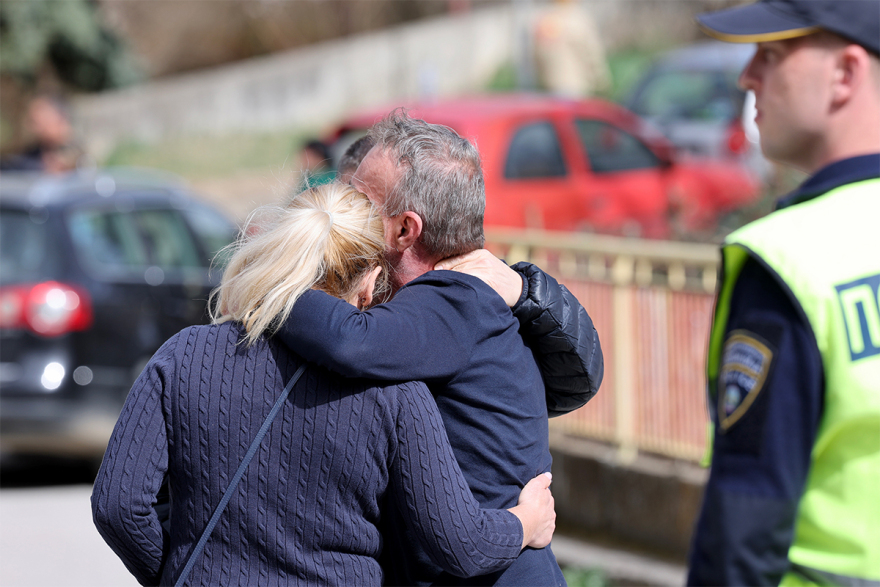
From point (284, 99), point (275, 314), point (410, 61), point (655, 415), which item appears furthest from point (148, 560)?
point (410, 61)

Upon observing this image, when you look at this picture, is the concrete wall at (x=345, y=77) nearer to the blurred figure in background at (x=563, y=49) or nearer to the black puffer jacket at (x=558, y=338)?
the blurred figure in background at (x=563, y=49)

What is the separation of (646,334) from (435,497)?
352 cm

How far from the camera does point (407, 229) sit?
5.52ft

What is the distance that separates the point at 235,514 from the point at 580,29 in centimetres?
1648

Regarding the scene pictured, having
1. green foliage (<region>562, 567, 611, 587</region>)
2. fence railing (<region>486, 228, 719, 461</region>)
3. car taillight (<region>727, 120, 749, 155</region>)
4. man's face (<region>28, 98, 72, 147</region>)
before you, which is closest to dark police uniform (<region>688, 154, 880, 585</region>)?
fence railing (<region>486, 228, 719, 461</region>)

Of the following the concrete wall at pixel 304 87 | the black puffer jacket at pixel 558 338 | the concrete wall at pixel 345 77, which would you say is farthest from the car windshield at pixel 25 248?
the concrete wall at pixel 304 87

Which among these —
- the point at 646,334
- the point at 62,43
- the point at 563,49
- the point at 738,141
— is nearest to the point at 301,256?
the point at 646,334

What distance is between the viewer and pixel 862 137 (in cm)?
161

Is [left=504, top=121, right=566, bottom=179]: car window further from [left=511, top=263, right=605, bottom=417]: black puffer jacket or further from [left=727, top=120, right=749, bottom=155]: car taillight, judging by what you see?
[left=511, top=263, right=605, bottom=417]: black puffer jacket

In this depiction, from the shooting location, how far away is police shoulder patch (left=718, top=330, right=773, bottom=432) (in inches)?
55.0

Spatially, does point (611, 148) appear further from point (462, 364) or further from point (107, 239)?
point (462, 364)

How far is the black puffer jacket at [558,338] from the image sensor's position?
1721 millimetres

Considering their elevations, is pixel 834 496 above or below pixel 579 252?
above

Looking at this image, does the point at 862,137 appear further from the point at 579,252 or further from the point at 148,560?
the point at 579,252
